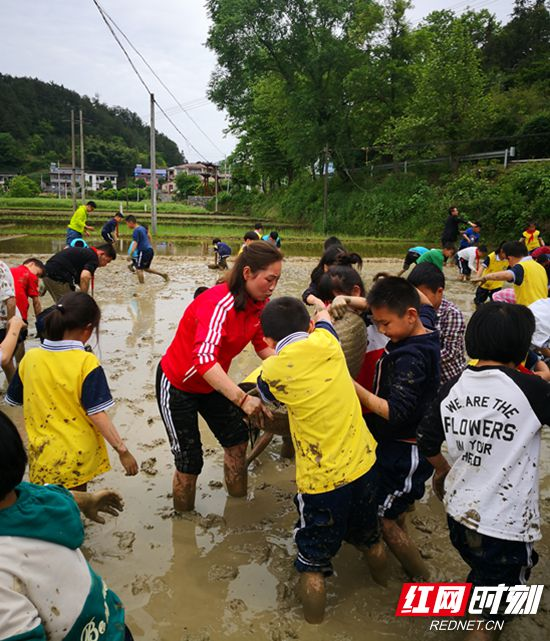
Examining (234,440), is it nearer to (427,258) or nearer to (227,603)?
(227,603)

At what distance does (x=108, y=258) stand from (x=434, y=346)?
18.4 ft

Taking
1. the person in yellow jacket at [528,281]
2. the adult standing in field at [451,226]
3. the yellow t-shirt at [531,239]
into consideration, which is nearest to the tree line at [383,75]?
the adult standing in field at [451,226]

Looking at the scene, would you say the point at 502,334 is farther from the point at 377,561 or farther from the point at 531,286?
the point at 531,286

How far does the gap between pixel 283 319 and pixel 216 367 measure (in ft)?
1.97

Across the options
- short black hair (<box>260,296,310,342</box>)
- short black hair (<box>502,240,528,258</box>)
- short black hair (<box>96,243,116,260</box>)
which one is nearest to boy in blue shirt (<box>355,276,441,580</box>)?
short black hair (<box>260,296,310,342</box>)

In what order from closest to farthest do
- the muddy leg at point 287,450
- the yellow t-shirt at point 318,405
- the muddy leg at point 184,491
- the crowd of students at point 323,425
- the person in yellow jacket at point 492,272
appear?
the crowd of students at point 323,425, the yellow t-shirt at point 318,405, the muddy leg at point 184,491, the muddy leg at point 287,450, the person in yellow jacket at point 492,272

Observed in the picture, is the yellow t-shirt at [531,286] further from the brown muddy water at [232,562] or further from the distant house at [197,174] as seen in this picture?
the distant house at [197,174]

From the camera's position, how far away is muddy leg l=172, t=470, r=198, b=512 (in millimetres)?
3287

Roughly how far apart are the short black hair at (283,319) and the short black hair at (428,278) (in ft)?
3.88

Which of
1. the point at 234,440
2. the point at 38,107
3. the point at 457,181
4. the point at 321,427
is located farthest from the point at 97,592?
the point at 38,107

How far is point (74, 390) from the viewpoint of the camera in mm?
2641

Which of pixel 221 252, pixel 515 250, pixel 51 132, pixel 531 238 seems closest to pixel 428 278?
pixel 515 250

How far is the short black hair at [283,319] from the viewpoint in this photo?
2.34 meters

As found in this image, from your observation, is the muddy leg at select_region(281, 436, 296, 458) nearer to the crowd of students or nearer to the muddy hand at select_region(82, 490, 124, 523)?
the crowd of students
